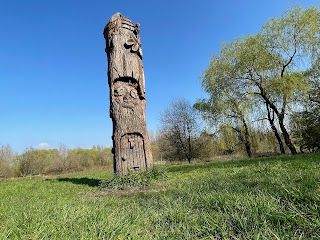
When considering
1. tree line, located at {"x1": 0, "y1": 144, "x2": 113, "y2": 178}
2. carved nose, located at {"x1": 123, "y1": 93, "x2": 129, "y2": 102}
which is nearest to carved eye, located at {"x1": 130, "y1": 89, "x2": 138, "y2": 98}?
carved nose, located at {"x1": 123, "y1": 93, "x2": 129, "y2": 102}

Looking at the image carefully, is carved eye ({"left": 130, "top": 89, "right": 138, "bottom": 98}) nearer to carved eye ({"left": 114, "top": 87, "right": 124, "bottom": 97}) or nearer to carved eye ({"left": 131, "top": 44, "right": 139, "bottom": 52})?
carved eye ({"left": 114, "top": 87, "right": 124, "bottom": 97})

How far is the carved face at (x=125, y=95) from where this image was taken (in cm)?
681

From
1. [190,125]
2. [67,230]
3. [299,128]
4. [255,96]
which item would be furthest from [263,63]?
[67,230]

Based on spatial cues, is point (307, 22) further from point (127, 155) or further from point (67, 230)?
point (67, 230)

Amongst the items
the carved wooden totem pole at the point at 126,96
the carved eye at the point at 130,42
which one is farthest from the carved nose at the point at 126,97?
the carved eye at the point at 130,42

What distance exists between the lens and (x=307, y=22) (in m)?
14.9

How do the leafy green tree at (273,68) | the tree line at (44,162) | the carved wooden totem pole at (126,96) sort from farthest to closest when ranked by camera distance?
the tree line at (44,162) → the leafy green tree at (273,68) → the carved wooden totem pole at (126,96)

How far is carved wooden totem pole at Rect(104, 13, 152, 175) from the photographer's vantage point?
21.2ft

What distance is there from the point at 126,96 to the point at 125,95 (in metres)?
0.04

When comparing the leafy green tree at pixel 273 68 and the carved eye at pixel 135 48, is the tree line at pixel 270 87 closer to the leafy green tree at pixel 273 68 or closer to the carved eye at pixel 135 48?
the leafy green tree at pixel 273 68

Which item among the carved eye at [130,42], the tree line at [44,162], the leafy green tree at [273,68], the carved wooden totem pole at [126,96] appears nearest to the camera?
the carved wooden totem pole at [126,96]

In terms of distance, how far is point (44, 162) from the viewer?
27.1m

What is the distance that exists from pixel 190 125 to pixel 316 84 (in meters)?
14.7

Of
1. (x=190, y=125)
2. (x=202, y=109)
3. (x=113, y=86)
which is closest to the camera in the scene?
(x=113, y=86)
